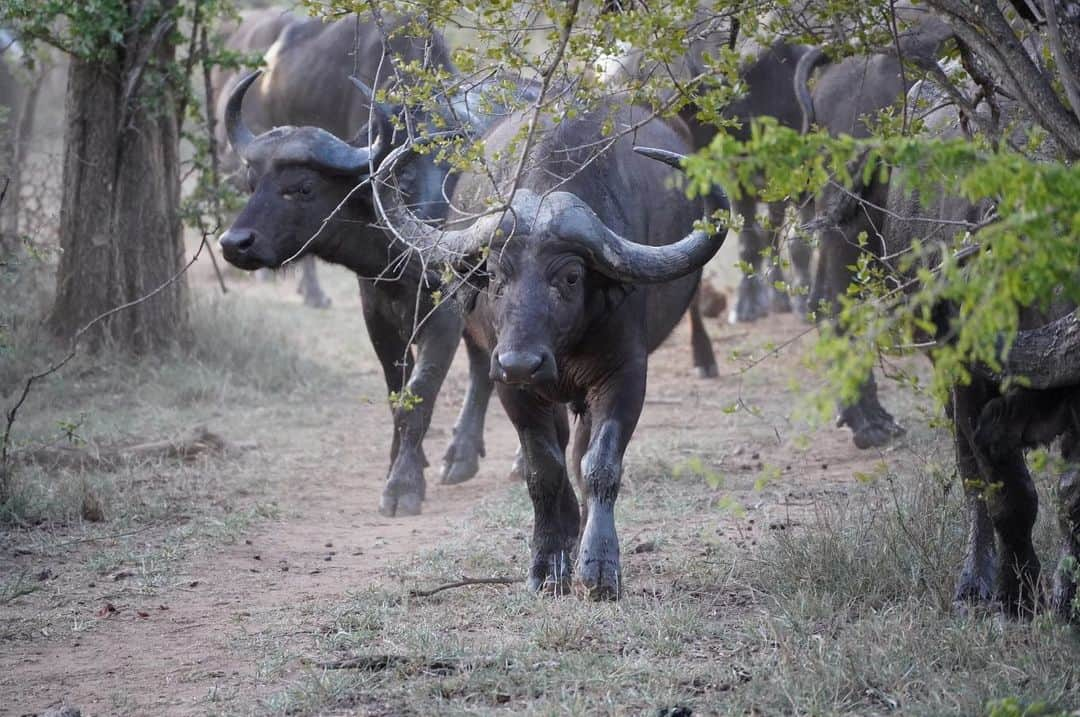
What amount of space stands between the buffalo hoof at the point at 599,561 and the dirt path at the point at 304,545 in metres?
0.63

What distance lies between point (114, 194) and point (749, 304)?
18.3 feet

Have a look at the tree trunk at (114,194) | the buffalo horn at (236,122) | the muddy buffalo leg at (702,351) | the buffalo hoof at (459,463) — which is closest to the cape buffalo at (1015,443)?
the buffalo hoof at (459,463)

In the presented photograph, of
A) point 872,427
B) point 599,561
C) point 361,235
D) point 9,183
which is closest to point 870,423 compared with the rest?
point 872,427

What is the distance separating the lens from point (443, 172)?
300 inches

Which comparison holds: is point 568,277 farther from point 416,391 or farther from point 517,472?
point 517,472

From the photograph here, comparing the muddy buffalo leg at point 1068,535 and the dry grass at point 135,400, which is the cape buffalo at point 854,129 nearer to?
the muddy buffalo leg at point 1068,535

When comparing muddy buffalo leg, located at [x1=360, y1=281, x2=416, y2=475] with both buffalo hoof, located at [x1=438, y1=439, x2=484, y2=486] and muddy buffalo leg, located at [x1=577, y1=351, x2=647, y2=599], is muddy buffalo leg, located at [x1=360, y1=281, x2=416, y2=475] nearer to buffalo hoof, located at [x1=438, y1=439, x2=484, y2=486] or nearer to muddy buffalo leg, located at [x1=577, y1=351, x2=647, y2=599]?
buffalo hoof, located at [x1=438, y1=439, x2=484, y2=486]

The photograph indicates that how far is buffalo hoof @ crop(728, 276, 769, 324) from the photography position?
12195 mm

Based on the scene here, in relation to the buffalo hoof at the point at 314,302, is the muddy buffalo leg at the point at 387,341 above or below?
below

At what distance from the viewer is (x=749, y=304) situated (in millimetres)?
12250

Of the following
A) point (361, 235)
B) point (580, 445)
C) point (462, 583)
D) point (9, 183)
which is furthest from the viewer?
point (9, 183)

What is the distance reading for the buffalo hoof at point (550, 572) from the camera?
5262 millimetres

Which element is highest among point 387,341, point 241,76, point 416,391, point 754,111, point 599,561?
point 241,76

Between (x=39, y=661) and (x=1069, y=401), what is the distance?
11.6ft
